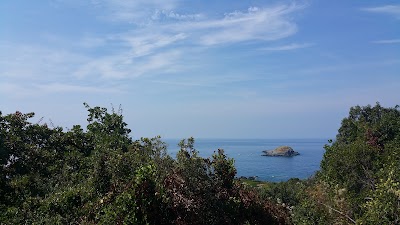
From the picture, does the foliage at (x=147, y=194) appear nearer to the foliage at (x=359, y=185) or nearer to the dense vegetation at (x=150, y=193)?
the dense vegetation at (x=150, y=193)

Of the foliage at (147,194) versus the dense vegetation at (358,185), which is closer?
the foliage at (147,194)

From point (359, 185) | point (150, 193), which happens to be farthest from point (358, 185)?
point (150, 193)

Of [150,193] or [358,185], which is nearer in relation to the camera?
[150,193]

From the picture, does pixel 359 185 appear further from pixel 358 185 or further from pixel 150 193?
pixel 150 193

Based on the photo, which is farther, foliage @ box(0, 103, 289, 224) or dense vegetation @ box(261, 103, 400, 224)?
dense vegetation @ box(261, 103, 400, 224)

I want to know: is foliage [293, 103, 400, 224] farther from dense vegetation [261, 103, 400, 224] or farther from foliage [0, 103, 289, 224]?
foliage [0, 103, 289, 224]

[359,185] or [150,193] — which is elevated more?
[150,193]

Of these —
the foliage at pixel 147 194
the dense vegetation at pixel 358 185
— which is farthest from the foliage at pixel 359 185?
the foliage at pixel 147 194

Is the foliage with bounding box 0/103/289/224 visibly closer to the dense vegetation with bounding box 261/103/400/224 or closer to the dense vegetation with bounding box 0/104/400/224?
the dense vegetation with bounding box 0/104/400/224

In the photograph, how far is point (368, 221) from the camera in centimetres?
1007

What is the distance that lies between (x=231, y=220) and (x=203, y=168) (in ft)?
4.92

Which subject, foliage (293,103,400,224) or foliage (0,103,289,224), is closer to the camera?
foliage (0,103,289,224)

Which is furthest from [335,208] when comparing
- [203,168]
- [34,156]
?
[34,156]

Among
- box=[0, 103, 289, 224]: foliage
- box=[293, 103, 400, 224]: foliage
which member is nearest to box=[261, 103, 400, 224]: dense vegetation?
box=[293, 103, 400, 224]: foliage
